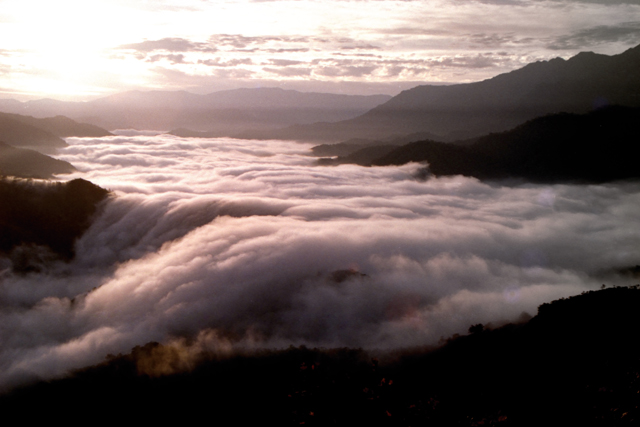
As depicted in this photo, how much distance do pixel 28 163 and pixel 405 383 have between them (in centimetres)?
18213

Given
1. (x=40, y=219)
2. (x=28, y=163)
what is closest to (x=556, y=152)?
(x=40, y=219)

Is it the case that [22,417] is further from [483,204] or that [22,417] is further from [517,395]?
[483,204]

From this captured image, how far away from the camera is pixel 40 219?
350 feet

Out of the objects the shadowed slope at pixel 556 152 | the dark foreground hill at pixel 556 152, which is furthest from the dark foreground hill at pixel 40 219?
the shadowed slope at pixel 556 152

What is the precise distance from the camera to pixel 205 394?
7919 centimetres

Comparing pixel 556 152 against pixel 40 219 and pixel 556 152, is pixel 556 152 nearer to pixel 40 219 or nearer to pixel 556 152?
pixel 556 152

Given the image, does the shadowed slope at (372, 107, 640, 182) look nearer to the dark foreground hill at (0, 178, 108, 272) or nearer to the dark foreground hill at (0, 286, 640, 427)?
the dark foreground hill at (0, 286, 640, 427)

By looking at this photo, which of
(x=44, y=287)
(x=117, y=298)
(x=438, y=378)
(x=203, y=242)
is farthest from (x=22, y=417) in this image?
(x=438, y=378)

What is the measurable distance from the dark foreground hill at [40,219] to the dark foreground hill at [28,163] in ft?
176

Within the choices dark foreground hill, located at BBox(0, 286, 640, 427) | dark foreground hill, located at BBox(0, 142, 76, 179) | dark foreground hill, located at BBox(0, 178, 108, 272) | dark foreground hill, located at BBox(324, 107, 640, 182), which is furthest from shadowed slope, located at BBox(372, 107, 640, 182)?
dark foreground hill, located at BBox(0, 142, 76, 179)

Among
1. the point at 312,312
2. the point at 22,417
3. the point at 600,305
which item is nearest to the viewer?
the point at 600,305

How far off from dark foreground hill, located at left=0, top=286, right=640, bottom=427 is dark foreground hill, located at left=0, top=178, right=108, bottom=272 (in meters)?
43.5

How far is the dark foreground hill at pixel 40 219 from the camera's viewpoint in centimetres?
10394

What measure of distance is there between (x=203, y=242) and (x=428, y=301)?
6467 centimetres
